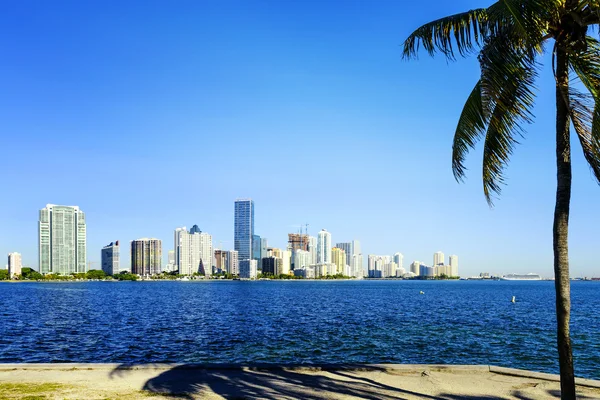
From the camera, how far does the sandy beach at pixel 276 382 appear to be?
10.6 m

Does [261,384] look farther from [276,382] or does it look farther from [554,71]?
[554,71]

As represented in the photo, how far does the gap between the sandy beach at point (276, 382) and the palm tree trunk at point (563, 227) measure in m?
2.79

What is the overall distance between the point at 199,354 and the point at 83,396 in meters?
14.6

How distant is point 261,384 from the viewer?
460 inches

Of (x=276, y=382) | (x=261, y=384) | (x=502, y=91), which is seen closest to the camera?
(x=502, y=91)

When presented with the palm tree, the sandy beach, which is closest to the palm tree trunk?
the palm tree

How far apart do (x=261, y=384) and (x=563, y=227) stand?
7.31 metres

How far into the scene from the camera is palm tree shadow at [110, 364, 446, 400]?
1069 cm

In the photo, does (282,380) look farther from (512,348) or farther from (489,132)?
(512,348)

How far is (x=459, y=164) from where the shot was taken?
9.52m

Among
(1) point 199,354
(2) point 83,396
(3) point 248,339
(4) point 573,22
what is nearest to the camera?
(4) point 573,22

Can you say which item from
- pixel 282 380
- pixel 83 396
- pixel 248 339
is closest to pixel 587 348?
pixel 248 339

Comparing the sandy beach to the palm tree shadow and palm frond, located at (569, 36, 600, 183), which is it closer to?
the palm tree shadow

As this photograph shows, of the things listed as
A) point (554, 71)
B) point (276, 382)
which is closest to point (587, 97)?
point (554, 71)
